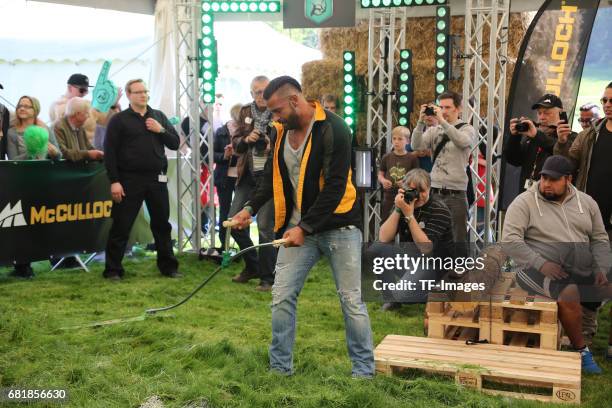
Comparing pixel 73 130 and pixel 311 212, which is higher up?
pixel 73 130

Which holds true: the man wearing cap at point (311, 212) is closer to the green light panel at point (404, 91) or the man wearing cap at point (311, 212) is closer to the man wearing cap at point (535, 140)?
the man wearing cap at point (535, 140)

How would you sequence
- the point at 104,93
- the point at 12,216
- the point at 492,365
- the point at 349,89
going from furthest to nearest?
Answer: the point at 349,89
the point at 104,93
the point at 12,216
the point at 492,365

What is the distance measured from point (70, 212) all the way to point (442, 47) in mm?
4816

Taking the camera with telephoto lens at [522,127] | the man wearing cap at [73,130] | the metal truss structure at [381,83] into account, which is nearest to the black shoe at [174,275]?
the man wearing cap at [73,130]

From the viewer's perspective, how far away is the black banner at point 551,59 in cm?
873

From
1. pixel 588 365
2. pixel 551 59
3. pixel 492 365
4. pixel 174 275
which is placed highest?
pixel 551 59

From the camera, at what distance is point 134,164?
879cm

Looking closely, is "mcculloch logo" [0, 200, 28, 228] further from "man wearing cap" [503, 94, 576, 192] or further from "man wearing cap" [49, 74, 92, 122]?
"man wearing cap" [503, 94, 576, 192]

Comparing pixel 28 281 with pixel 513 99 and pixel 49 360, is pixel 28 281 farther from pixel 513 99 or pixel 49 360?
pixel 513 99

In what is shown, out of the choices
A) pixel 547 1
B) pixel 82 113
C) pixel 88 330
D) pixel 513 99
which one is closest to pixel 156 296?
pixel 88 330

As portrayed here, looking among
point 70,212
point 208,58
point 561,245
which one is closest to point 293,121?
point 561,245

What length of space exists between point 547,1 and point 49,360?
252 inches

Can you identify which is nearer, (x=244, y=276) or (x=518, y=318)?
(x=518, y=318)

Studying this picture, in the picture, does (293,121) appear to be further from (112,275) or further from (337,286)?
(112,275)
